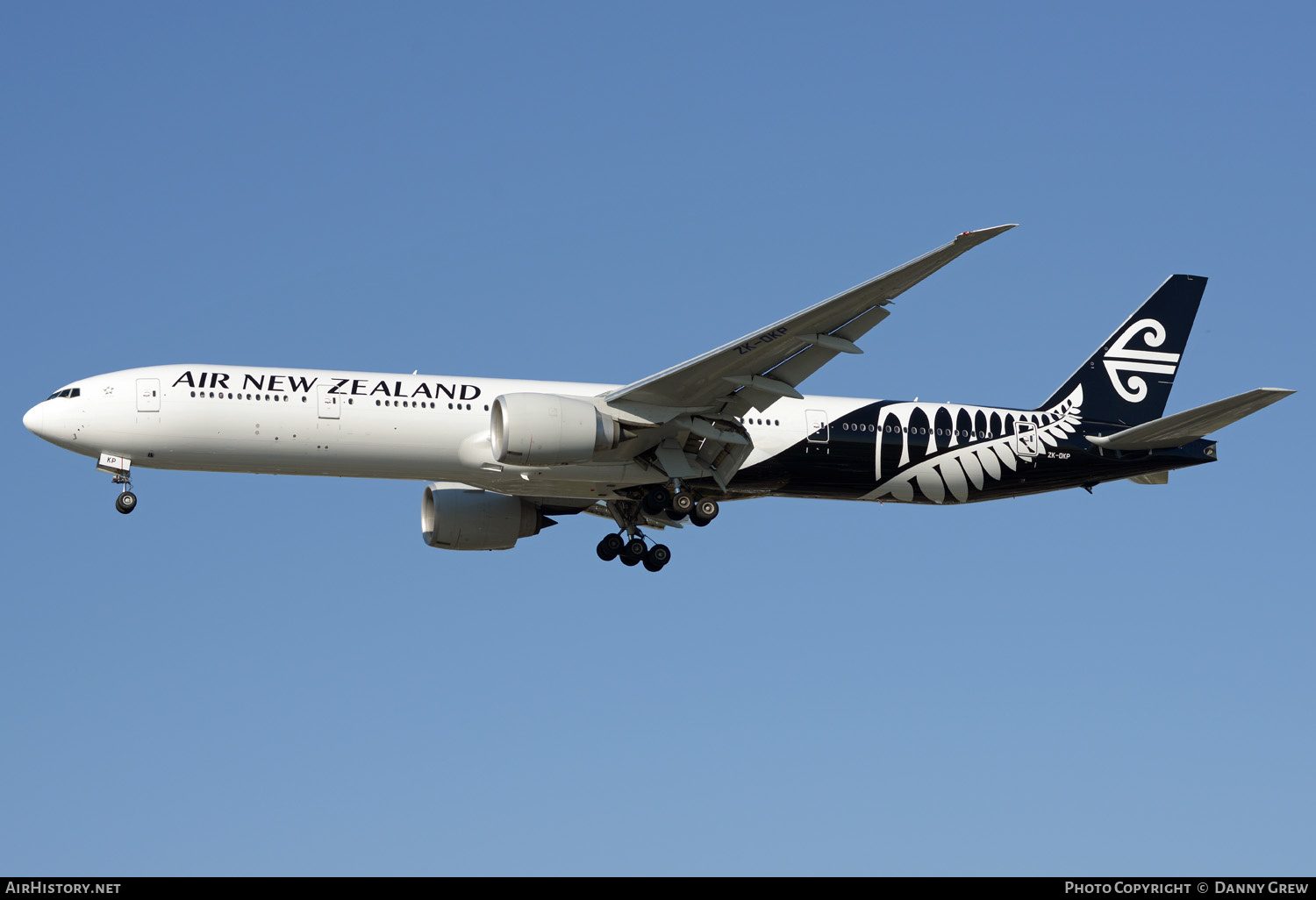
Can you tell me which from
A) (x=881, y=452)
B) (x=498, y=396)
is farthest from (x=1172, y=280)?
(x=498, y=396)

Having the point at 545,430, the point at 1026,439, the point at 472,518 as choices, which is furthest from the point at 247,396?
the point at 1026,439

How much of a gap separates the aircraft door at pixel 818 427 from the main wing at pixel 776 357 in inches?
91.1

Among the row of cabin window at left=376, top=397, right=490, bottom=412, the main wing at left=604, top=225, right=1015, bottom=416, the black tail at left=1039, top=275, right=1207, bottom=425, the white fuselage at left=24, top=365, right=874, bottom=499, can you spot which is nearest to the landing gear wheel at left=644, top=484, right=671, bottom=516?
the white fuselage at left=24, top=365, right=874, bottom=499

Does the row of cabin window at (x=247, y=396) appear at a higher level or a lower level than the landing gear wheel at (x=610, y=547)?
higher

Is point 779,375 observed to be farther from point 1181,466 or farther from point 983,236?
point 1181,466

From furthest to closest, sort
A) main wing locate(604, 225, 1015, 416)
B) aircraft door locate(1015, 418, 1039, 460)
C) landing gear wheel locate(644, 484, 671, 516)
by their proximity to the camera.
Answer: aircraft door locate(1015, 418, 1039, 460), landing gear wheel locate(644, 484, 671, 516), main wing locate(604, 225, 1015, 416)

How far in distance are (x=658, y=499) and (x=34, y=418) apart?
44.6ft

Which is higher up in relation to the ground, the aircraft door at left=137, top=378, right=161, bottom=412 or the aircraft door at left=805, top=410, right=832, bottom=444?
the aircraft door at left=137, top=378, right=161, bottom=412

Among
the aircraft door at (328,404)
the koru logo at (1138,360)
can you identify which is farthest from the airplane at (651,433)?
the koru logo at (1138,360)

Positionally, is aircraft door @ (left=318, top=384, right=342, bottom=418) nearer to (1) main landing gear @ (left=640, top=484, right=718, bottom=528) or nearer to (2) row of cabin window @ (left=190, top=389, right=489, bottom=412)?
(2) row of cabin window @ (left=190, top=389, right=489, bottom=412)

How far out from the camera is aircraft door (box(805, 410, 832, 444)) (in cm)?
3341

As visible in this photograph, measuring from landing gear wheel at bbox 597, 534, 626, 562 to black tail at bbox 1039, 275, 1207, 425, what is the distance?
11.0 meters

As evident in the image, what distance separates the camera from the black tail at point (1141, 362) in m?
36.4

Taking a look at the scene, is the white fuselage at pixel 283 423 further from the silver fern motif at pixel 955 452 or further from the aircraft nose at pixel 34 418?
the silver fern motif at pixel 955 452
